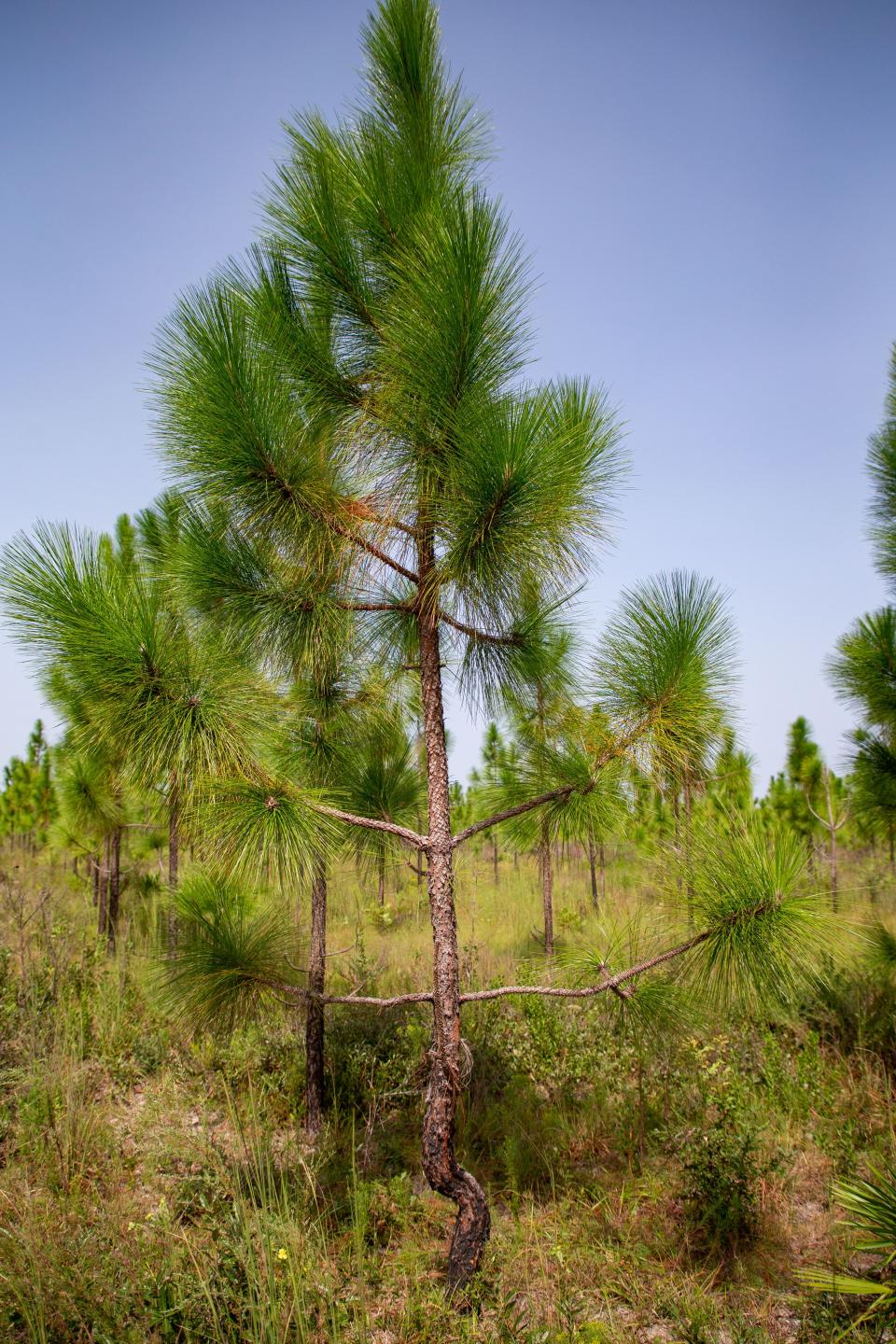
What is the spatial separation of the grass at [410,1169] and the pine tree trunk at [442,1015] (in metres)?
0.15

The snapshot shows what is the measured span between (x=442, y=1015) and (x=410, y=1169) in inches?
69.9

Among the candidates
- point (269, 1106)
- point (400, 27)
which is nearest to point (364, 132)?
point (400, 27)

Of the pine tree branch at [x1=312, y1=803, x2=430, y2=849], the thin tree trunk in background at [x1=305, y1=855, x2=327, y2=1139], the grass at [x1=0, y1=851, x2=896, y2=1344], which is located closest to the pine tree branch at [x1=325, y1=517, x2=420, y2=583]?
the pine tree branch at [x1=312, y1=803, x2=430, y2=849]

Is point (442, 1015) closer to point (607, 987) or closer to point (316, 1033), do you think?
point (607, 987)

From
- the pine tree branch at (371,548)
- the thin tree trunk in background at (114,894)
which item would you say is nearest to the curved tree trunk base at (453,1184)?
the pine tree branch at (371,548)

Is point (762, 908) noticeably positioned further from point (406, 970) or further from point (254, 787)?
point (406, 970)

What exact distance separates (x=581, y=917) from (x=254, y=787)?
788 centimetres

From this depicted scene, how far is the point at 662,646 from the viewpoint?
2850 mm

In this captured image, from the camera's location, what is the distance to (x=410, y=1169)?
12.3 ft

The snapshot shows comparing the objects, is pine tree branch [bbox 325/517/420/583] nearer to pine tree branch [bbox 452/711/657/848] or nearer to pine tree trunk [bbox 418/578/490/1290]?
pine tree trunk [bbox 418/578/490/1290]

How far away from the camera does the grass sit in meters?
2.34

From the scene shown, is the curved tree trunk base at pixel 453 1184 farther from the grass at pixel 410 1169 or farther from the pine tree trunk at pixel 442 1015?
the grass at pixel 410 1169

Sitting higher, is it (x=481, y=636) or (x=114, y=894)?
(x=481, y=636)

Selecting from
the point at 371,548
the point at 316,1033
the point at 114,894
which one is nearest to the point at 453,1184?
the point at 316,1033
